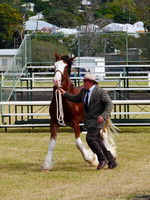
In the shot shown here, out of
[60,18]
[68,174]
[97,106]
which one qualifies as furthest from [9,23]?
[68,174]

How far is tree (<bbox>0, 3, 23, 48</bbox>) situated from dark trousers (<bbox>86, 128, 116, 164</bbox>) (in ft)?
230

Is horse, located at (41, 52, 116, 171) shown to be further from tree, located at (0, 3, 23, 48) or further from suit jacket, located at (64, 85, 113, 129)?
tree, located at (0, 3, 23, 48)

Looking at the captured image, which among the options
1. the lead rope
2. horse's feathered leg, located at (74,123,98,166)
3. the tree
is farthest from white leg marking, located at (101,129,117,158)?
the tree

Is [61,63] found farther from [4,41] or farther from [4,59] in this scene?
[4,41]

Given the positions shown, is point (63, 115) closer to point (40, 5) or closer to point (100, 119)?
point (100, 119)

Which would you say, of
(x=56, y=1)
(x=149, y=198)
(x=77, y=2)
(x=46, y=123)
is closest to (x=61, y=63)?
(x=149, y=198)

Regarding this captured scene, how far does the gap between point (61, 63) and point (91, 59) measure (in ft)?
Answer: 34.7

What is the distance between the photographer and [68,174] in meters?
9.18

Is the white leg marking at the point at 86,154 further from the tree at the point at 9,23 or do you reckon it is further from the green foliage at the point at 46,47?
the tree at the point at 9,23

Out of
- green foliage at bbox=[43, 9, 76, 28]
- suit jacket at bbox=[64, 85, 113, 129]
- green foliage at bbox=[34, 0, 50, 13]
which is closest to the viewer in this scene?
suit jacket at bbox=[64, 85, 113, 129]

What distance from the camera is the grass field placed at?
25.2 feet

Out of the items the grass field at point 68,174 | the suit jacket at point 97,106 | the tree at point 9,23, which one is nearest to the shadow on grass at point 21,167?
the grass field at point 68,174

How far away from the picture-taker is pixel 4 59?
230ft

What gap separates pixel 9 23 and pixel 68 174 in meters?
72.5
